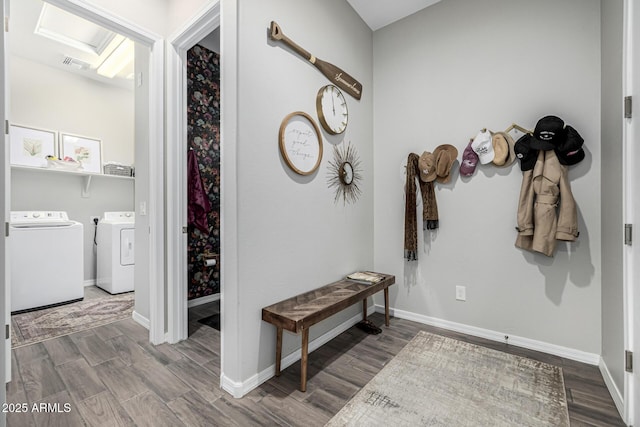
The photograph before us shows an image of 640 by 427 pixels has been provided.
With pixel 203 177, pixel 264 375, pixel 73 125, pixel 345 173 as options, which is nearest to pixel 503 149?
pixel 345 173

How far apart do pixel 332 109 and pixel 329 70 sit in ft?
1.02

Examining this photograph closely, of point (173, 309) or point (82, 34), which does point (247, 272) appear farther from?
point (82, 34)

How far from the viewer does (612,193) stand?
1.77 metres

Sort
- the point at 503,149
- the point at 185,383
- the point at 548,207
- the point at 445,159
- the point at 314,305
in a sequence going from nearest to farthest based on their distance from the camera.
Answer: the point at 185,383
the point at 314,305
the point at 548,207
the point at 503,149
the point at 445,159

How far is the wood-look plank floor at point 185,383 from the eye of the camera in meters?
1.51

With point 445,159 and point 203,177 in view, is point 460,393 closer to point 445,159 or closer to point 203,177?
point 445,159

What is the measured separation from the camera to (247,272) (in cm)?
177

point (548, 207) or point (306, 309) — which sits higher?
point (548, 207)

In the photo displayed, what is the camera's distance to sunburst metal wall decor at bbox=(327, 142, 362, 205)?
2.51 metres

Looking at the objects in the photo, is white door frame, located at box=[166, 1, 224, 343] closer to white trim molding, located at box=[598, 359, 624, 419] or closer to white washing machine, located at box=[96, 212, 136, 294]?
white washing machine, located at box=[96, 212, 136, 294]

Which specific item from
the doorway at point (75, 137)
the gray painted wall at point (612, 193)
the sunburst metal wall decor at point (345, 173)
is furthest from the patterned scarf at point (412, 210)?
the doorway at point (75, 137)

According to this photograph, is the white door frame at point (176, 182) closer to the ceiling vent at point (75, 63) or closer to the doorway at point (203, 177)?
the doorway at point (203, 177)

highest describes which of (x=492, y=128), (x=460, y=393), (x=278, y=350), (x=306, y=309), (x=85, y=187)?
(x=492, y=128)

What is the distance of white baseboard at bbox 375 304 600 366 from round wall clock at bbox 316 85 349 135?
6.16ft
